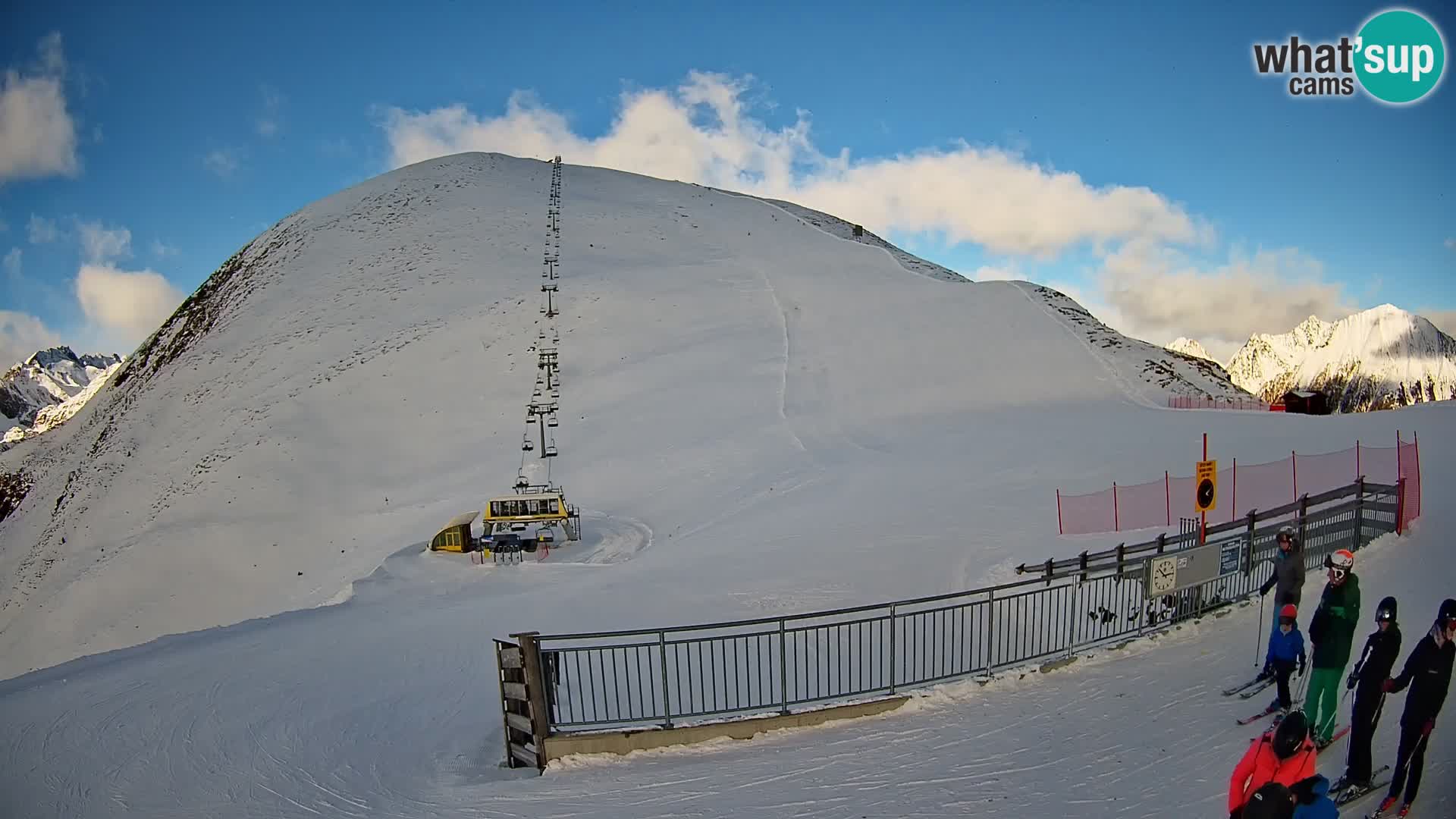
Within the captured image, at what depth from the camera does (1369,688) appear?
20.2 ft

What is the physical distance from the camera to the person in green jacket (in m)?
6.92

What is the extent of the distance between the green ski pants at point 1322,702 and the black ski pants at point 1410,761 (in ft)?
3.39

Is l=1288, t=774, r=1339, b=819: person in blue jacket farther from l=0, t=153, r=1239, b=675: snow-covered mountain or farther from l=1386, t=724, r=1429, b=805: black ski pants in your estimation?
l=0, t=153, r=1239, b=675: snow-covered mountain

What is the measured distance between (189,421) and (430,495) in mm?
16759

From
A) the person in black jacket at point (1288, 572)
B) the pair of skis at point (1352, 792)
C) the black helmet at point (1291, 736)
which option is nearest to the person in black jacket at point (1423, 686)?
the pair of skis at point (1352, 792)

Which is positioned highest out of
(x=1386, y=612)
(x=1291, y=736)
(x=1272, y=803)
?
(x=1386, y=612)

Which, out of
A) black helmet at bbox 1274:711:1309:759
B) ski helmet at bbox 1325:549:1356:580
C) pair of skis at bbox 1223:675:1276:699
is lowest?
pair of skis at bbox 1223:675:1276:699

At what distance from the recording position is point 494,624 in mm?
15945

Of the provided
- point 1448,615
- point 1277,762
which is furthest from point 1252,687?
point 1277,762

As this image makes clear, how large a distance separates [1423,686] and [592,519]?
23.4m

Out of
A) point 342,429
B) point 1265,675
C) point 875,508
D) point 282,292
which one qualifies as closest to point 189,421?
point 342,429

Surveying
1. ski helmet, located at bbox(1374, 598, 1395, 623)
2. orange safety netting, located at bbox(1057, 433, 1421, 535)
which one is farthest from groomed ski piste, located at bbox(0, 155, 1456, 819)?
ski helmet, located at bbox(1374, 598, 1395, 623)

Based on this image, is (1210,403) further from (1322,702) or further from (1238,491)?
(1322,702)

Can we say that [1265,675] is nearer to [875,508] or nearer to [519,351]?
[875,508]
